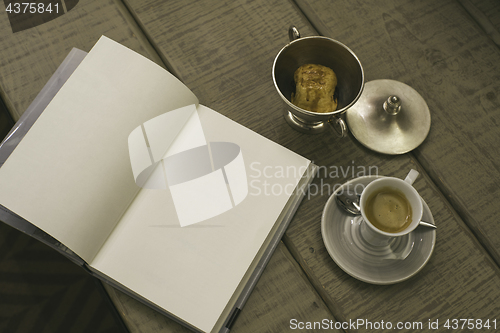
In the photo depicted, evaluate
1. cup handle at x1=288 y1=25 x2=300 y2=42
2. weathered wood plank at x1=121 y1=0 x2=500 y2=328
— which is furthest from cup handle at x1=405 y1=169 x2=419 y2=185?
cup handle at x1=288 y1=25 x2=300 y2=42

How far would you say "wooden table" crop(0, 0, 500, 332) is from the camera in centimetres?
55

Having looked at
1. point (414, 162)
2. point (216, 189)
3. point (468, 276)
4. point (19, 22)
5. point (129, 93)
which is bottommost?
point (468, 276)

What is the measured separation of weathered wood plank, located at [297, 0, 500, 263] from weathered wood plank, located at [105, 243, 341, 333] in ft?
0.97

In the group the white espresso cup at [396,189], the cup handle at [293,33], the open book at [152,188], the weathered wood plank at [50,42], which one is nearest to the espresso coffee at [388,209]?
the white espresso cup at [396,189]

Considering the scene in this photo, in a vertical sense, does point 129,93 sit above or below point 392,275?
above

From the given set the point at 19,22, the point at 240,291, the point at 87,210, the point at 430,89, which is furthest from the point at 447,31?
the point at 19,22

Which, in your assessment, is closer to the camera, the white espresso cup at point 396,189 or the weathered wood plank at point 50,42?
the white espresso cup at point 396,189

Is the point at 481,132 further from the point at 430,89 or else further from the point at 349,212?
the point at 349,212

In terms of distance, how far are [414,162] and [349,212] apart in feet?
0.49

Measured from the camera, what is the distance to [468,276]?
0.56 m

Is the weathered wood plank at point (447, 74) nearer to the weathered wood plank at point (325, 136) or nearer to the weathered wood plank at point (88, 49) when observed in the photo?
the weathered wood plank at point (325, 136)

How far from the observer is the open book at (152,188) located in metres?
0.50

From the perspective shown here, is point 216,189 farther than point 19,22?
No

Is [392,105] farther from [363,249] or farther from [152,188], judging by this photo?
[152,188]
